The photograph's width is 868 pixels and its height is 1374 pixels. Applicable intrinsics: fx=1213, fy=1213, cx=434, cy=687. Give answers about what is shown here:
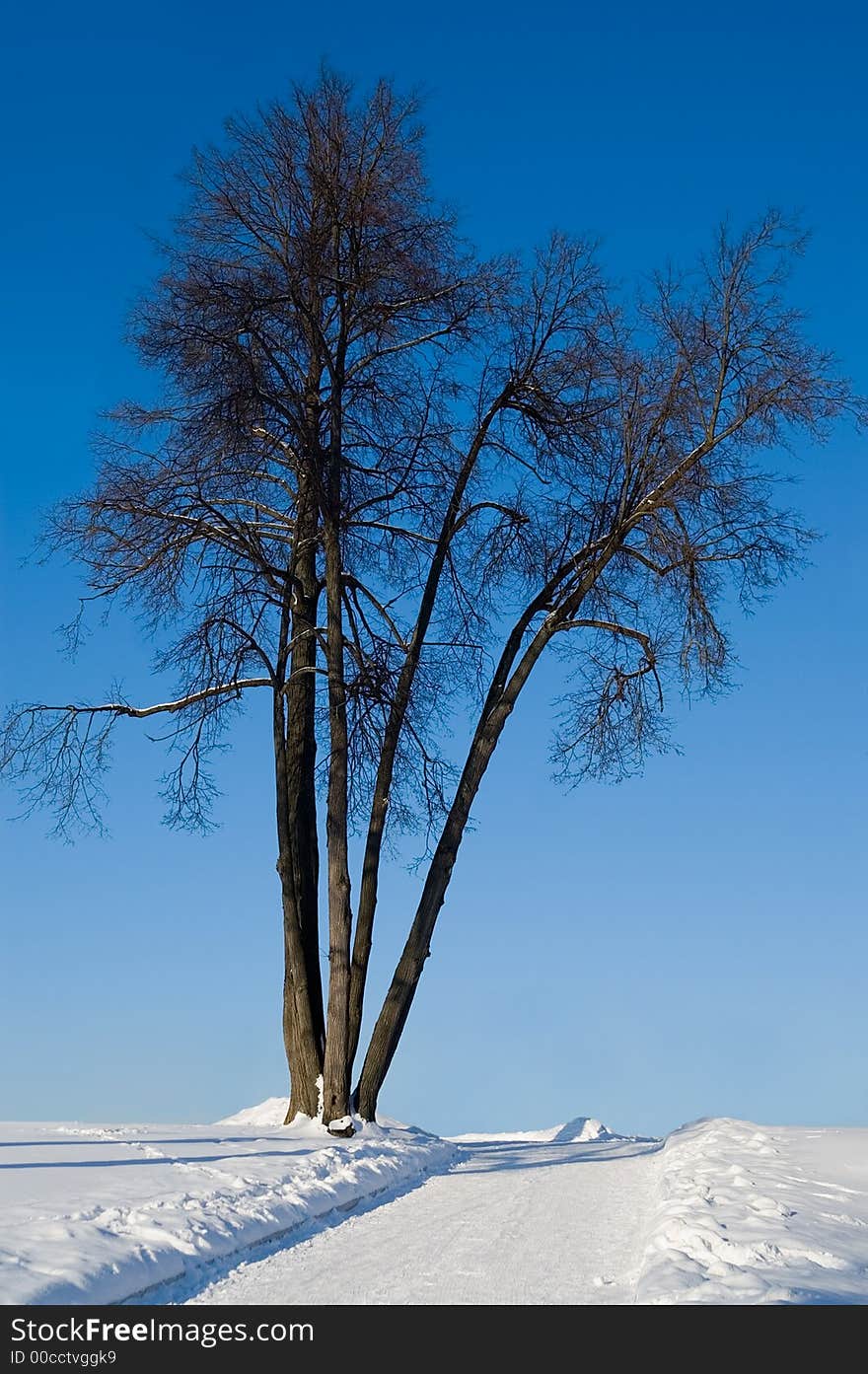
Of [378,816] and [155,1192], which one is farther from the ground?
[378,816]

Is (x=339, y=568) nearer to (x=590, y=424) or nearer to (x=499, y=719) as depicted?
(x=499, y=719)

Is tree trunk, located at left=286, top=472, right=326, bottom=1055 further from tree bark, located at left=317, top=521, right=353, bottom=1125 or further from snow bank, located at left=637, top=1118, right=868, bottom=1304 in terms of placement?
snow bank, located at left=637, top=1118, right=868, bottom=1304

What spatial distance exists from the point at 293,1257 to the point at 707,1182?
3.80 m

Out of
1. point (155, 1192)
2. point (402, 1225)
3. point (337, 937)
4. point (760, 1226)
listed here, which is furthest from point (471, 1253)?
point (337, 937)

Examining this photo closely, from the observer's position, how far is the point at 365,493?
574 inches

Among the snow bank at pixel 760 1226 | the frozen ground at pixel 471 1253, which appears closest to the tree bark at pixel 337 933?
the frozen ground at pixel 471 1253

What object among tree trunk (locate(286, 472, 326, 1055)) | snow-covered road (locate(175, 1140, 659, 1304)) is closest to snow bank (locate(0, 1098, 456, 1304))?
snow-covered road (locate(175, 1140, 659, 1304))

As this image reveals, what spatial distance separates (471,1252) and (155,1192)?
2.08 meters

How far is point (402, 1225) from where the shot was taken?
286 inches

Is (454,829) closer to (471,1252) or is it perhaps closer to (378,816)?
(378,816)

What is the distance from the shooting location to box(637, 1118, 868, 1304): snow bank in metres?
4.93

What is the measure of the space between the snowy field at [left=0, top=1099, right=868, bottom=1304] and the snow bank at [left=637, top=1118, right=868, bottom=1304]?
2cm

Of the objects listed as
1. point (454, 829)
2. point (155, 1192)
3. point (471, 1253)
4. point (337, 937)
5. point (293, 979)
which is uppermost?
point (454, 829)

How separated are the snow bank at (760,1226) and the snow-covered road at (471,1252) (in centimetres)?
24
